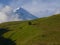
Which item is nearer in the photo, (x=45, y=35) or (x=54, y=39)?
(x=54, y=39)

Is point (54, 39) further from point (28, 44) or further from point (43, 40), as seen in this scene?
point (28, 44)

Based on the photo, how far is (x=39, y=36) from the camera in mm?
196500

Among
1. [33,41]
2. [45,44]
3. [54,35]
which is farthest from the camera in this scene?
[54,35]

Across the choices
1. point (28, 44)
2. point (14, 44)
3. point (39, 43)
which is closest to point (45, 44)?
point (39, 43)

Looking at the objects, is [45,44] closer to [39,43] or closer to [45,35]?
[39,43]

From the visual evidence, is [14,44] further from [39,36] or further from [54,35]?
[54,35]

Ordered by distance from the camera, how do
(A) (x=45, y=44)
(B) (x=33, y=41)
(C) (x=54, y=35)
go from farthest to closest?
(C) (x=54, y=35) < (B) (x=33, y=41) < (A) (x=45, y=44)

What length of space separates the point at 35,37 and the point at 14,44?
2046 cm

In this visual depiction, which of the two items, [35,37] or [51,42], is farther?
[35,37]

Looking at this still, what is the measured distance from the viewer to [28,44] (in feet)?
598

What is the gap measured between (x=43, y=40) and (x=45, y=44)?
1308cm

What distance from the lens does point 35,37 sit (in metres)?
197

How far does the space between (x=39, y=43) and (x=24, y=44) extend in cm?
1586

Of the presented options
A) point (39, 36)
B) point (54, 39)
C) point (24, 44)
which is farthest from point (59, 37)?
point (24, 44)
